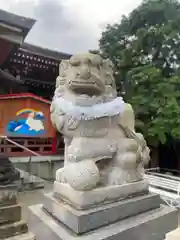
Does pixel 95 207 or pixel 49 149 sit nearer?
pixel 95 207

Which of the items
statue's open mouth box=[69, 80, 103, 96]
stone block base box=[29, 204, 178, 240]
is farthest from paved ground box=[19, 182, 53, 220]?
statue's open mouth box=[69, 80, 103, 96]

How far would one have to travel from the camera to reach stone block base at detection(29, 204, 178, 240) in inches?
57.9

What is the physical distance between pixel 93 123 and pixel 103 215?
25.0 inches

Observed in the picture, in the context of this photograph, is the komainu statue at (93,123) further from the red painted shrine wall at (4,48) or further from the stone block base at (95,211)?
the red painted shrine wall at (4,48)

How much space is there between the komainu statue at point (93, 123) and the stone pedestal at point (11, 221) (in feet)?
3.97

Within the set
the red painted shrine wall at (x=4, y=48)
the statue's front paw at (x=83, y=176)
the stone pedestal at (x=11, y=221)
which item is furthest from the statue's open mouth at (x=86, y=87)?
the red painted shrine wall at (x=4, y=48)

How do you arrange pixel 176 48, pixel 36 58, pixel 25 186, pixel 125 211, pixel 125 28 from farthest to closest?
pixel 125 28
pixel 36 58
pixel 176 48
pixel 25 186
pixel 125 211

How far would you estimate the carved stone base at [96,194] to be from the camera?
1.52m

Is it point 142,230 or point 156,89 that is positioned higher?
point 156,89

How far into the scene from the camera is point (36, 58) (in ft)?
22.2

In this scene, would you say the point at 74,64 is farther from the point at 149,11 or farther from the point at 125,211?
the point at 149,11

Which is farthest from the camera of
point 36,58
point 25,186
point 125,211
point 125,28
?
point 125,28

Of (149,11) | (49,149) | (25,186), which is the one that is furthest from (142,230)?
(149,11)

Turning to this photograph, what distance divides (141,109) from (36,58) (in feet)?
11.1
